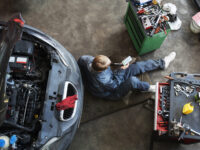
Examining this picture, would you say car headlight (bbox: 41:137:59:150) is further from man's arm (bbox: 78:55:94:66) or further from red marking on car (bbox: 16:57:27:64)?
man's arm (bbox: 78:55:94:66)

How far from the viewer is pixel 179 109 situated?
8.69ft

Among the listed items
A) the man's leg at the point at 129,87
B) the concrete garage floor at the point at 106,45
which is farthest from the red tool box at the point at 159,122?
the concrete garage floor at the point at 106,45

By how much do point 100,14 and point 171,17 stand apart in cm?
118

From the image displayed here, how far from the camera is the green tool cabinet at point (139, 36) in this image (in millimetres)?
3188

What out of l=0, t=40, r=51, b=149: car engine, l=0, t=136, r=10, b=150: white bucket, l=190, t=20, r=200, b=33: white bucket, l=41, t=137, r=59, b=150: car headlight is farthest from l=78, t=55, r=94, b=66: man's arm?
l=190, t=20, r=200, b=33: white bucket

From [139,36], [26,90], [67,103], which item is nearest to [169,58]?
[139,36]

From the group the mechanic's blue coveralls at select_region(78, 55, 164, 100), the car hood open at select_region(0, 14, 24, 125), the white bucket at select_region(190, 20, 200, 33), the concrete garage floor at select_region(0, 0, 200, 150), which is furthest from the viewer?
the white bucket at select_region(190, 20, 200, 33)

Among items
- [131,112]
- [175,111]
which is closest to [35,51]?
[131,112]

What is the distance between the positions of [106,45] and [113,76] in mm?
728

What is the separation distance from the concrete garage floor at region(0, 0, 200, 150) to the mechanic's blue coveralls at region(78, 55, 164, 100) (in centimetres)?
21

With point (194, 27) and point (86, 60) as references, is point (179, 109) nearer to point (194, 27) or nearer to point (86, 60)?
point (86, 60)

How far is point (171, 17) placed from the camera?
3639 mm

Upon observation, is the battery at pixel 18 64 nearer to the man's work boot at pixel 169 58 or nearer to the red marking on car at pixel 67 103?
the red marking on car at pixel 67 103

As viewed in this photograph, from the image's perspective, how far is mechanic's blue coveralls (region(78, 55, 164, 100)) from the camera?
9.68 ft
